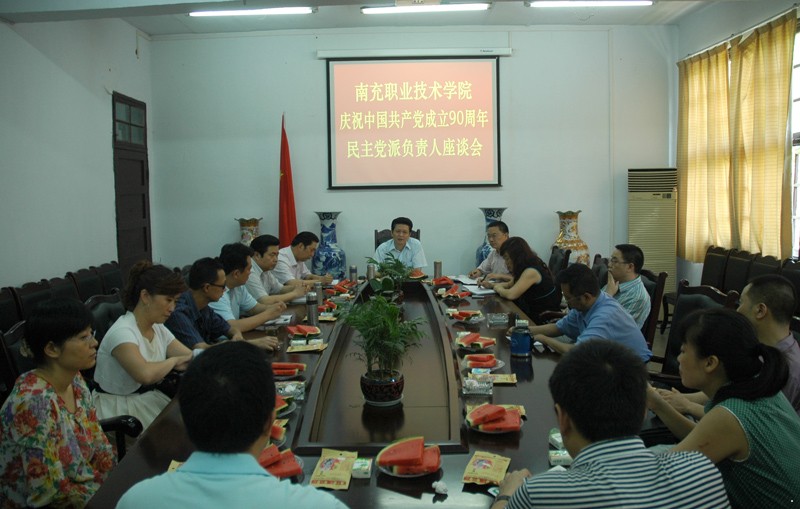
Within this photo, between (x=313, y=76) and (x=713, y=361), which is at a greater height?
(x=313, y=76)

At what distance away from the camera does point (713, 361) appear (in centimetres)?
158

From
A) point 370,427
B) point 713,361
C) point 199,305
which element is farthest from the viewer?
point 199,305

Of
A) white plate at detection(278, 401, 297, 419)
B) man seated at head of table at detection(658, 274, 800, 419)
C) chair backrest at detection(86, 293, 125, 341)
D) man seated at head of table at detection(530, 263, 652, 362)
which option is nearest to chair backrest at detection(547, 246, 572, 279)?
man seated at head of table at detection(530, 263, 652, 362)

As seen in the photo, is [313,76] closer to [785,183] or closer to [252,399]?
[785,183]

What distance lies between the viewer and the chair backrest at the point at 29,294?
4027 millimetres

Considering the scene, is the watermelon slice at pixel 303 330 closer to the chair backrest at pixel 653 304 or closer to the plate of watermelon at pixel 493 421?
the plate of watermelon at pixel 493 421

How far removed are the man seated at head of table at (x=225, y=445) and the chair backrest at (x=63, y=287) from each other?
3897 mm

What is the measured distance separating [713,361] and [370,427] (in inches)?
38.3

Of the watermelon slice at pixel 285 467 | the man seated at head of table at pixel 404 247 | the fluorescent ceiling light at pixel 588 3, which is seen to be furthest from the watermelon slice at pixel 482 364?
the fluorescent ceiling light at pixel 588 3

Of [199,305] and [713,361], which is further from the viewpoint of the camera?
[199,305]

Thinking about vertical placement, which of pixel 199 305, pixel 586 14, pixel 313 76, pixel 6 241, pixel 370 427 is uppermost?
pixel 586 14

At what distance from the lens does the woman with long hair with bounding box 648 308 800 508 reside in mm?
1458

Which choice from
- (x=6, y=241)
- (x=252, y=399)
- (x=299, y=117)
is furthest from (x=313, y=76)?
(x=252, y=399)

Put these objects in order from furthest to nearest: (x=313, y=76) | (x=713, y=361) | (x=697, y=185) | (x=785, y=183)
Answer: (x=313, y=76), (x=697, y=185), (x=785, y=183), (x=713, y=361)
